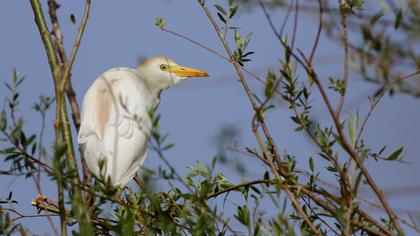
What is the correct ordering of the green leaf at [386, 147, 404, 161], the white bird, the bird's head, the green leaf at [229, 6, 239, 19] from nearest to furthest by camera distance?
the green leaf at [386, 147, 404, 161] → the green leaf at [229, 6, 239, 19] → the white bird → the bird's head

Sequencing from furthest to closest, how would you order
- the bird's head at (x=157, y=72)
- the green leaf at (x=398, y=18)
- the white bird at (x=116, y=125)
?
the bird's head at (x=157, y=72), the white bird at (x=116, y=125), the green leaf at (x=398, y=18)

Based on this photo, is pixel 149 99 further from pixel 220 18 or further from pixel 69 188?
pixel 69 188

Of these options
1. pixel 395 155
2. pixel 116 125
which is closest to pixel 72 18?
pixel 395 155

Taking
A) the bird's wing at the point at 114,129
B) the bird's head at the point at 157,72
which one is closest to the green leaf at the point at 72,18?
the bird's wing at the point at 114,129

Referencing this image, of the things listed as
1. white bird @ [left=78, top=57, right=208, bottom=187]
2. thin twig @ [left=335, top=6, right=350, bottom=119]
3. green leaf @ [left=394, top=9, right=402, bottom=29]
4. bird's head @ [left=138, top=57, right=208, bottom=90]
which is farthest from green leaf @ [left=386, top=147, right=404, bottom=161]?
bird's head @ [left=138, top=57, right=208, bottom=90]

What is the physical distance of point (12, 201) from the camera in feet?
9.59

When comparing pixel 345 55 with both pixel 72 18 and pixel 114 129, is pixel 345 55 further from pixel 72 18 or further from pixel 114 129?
pixel 114 129

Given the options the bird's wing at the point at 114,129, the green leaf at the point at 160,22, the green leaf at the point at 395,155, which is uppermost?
the green leaf at the point at 160,22

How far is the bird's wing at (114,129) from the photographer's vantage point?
3807 millimetres

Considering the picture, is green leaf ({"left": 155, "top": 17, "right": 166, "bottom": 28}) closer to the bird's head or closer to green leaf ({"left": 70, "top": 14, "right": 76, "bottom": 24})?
green leaf ({"left": 70, "top": 14, "right": 76, "bottom": 24})

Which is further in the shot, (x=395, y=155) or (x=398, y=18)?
(x=395, y=155)

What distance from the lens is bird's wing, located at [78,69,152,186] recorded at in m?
3.81

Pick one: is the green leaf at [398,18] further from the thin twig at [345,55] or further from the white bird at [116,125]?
the white bird at [116,125]

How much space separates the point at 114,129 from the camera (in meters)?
3.89
